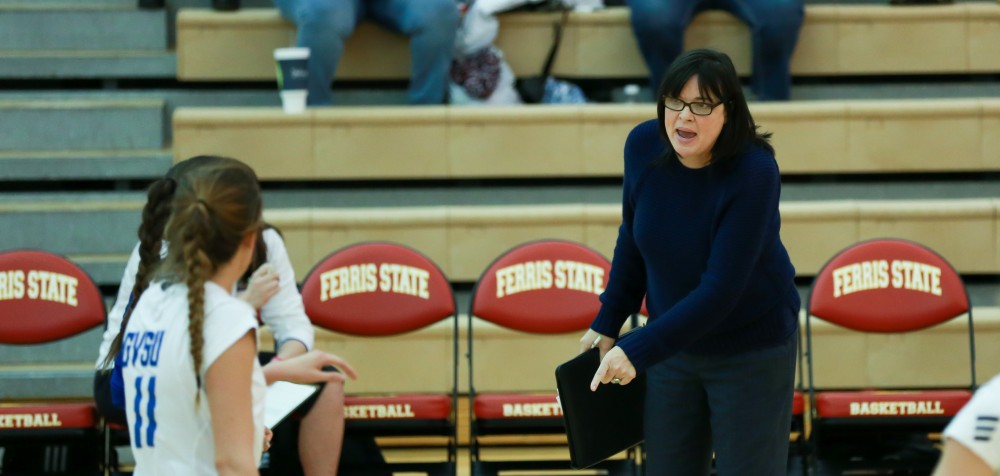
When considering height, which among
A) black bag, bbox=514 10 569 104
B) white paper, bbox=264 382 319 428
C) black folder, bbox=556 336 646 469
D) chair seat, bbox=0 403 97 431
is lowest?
chair seat, bbox=0 403 97 431

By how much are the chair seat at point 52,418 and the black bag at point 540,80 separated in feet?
8.71

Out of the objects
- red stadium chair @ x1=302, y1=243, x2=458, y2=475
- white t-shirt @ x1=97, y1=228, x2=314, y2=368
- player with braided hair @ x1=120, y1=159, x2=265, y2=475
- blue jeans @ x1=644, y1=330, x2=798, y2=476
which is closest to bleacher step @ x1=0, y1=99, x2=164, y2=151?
red stadium chair @ x1=302, y1=243, x2=458, y2=475

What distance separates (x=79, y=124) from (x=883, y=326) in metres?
3.72

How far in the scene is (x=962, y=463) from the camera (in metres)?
1.62

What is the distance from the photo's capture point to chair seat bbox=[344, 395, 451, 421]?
14.1 feet

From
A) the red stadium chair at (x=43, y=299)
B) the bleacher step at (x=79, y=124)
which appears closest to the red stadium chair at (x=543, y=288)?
the red stadium chair at (x=43, y=299)

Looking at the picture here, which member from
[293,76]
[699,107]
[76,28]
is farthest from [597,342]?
[76,28]

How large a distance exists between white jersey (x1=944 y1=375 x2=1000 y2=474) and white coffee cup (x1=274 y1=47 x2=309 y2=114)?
14.6 ft

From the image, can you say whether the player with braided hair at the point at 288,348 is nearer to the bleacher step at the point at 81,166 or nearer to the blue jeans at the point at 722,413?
the blue jeans at the point at 722,413

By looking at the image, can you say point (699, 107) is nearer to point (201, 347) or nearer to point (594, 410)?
point (594, 410)

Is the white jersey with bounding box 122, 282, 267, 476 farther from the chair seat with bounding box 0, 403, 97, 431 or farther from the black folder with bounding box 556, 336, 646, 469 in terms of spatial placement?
the chair seat with bounding box 0, 403, 97, 431

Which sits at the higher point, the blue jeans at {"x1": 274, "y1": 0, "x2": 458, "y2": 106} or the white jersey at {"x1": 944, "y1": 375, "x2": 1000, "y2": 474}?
the blue jeans at {"x1": 274, "y1": 0, "x2": 458, "y2": 106}

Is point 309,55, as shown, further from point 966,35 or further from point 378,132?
point 966,35

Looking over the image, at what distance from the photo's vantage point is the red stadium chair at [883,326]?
4367 mm
